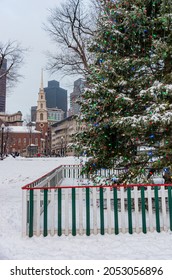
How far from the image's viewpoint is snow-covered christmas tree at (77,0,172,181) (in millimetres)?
6270

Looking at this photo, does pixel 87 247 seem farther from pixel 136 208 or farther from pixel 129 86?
pixel 129 86

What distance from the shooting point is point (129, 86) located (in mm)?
6773

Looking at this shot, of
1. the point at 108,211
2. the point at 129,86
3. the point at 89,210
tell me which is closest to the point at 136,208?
the point at 108,211

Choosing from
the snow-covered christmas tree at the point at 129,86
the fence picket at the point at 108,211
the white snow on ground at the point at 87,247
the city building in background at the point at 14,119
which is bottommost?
the white snow on ground at the point at 87,247

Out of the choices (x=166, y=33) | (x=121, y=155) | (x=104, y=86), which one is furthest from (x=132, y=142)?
(x=166, y=33)

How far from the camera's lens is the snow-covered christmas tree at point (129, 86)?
20.6ft

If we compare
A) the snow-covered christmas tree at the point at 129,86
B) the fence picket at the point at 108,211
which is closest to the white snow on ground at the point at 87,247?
the fence picket at the point at 108,211

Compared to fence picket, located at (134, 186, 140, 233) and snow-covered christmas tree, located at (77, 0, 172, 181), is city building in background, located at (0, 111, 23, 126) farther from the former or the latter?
fence picket, located at (134, 186, 140, 233)

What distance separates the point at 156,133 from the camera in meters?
6.46

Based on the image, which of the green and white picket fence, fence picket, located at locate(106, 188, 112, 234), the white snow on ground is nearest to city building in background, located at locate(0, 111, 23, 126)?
the green and white picket fence

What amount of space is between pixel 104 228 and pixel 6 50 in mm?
22897

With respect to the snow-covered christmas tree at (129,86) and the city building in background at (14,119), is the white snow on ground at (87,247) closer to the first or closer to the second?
the snow-covered christmas tree at (129,86)

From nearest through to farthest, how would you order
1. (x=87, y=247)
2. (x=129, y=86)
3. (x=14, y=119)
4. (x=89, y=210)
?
(x=87, y=247), (x=89, y=210), (x=129, y=86), (x=14, y=119)
